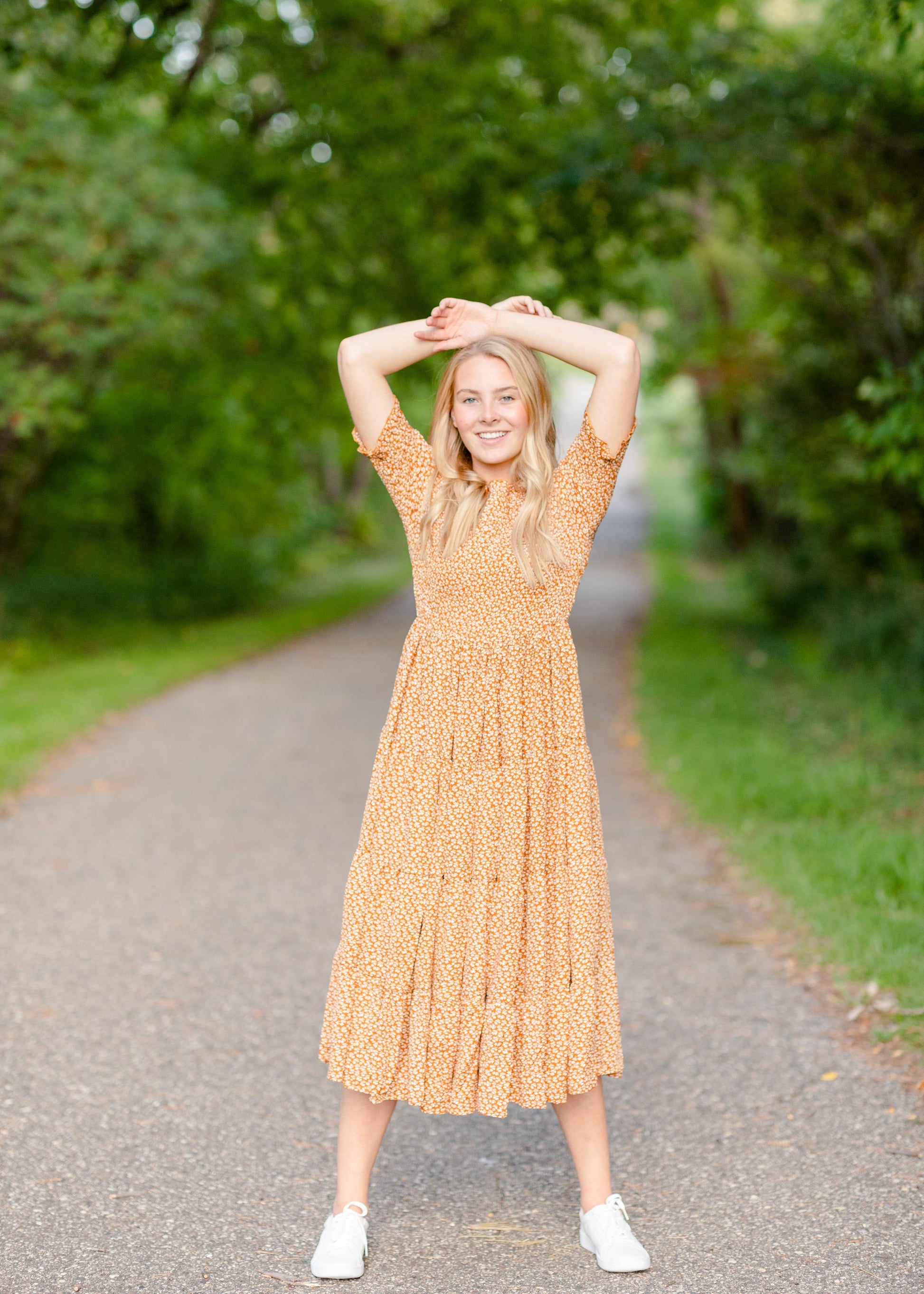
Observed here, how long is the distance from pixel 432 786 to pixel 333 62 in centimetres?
1306

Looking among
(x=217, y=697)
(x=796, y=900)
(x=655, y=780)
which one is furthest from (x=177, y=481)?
(x=796, y=900)

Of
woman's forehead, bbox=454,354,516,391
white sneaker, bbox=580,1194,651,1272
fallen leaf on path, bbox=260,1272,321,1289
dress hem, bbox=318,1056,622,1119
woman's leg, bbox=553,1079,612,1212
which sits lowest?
fallen leaf on path, bbox=260,1272,321,1289

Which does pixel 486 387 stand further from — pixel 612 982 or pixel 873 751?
pixel 873 751

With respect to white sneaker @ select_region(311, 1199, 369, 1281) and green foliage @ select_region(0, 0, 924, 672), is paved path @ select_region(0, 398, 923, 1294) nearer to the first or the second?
white sneaker @ select_region(311, 1199, 369, 1281)

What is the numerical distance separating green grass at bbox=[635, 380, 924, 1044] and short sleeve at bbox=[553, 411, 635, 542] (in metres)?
2.08

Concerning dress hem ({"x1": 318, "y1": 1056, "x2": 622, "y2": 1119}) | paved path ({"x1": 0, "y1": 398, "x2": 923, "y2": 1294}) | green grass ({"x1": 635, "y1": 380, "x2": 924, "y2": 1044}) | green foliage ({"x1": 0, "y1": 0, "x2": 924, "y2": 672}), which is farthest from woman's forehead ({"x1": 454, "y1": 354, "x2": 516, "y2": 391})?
green foliage ({"x1": 0, "y1": 0, "x2": 924, "y2": 672})

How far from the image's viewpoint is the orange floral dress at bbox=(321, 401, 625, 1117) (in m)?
2.82

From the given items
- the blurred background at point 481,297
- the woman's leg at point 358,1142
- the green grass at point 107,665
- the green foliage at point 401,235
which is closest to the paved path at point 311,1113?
the woman's leg at point 358,1142

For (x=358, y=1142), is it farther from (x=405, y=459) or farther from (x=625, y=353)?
(x=625, y=353)

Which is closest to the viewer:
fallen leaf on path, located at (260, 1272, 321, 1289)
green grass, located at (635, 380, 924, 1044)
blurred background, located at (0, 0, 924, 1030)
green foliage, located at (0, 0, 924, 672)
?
fallen leaf on path, located at (260, 1272, 321, 1289)

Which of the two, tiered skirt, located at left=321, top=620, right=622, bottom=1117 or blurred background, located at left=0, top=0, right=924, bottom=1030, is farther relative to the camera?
blurred background, located at left=0, top=0, right=924, bottom=1030

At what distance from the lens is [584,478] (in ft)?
9.57

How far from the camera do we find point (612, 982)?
2924 millimetres

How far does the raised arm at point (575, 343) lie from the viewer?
9.30 ft
